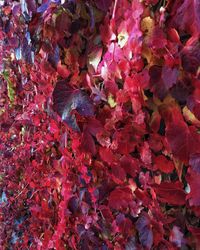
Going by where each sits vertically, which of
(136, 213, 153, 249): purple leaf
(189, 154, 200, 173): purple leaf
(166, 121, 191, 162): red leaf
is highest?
(166, 121, 191, 162): red leaf

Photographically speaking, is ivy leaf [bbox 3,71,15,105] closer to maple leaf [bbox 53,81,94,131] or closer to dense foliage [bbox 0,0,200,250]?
dense foliage [bbox 0,0,200,250]

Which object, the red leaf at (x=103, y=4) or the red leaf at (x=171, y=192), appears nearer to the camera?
the red leaf at (x=171, y=192)

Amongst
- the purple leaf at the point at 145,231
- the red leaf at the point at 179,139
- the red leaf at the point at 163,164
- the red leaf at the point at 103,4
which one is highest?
the red leaf at the point at 103,4

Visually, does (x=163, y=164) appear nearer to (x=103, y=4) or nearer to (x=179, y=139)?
(x=179, y=139)

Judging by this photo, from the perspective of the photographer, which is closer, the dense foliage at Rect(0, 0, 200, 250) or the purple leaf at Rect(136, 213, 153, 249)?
the dense foliage at Rect(0, 0, 200, 250)

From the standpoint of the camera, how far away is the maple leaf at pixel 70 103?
0.97 m

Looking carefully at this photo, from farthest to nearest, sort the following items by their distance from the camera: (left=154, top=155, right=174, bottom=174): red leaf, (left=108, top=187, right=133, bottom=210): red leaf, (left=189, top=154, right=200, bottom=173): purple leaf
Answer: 1. (left=108, top=187, right=133, bottom=210): red leaf
2. (left=154, top=155, right=174, bottom=174): red leaf
3. (left=189, top=154, right=200, bottom=173): purple leaf

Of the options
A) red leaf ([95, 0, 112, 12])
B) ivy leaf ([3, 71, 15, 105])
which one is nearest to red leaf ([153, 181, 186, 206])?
red leaf ([95, 0, 112, 12])

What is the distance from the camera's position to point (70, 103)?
991 millimetres

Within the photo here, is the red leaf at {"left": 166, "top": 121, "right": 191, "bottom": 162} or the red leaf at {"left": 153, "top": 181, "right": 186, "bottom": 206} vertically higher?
the red leaf at {"left": 166, "top": 121, "right": 191, "bottom": 162}

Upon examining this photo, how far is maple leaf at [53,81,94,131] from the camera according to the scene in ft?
3.19

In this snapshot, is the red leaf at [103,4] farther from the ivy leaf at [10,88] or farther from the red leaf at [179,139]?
the ivy leaf at [10,88]

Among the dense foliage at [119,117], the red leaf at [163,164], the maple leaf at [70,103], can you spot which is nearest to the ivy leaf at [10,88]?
the dense foliage at [119,117]

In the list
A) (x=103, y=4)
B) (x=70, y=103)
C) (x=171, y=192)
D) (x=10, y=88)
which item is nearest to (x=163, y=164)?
(x=171, y=192)
